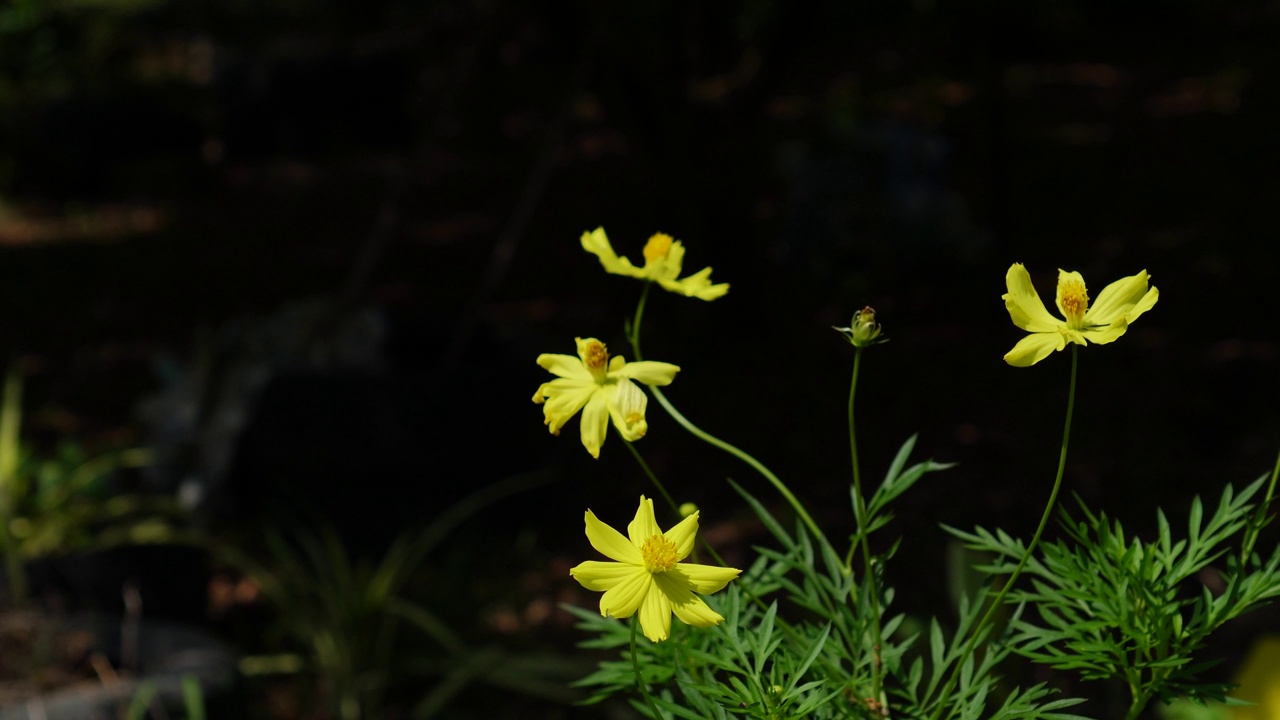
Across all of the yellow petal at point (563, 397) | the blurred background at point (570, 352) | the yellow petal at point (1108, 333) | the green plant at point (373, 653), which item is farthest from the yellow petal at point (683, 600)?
the green plant at point (373, 653)

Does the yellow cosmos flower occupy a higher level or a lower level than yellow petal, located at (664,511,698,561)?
higher

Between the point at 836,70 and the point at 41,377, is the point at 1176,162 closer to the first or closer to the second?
the point at 836,70

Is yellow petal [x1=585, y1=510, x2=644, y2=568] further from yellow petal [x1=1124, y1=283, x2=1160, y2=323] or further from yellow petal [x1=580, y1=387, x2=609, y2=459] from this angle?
yellow petal [x1=1124, y1=283, x2=1160, y2=323]

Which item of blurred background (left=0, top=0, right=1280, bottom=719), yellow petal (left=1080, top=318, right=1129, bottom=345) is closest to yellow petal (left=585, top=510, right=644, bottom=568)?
yellow petal (left=1080, top=318, right=1129, bottom=345)

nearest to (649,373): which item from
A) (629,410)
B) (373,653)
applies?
(629,410)

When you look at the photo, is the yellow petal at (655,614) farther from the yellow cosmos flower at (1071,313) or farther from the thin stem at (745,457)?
the yellow cosmos flower at (1071,313)

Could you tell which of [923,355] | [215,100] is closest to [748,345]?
[923,355]

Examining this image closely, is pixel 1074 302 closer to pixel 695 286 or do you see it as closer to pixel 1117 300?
pixel 1117 300
